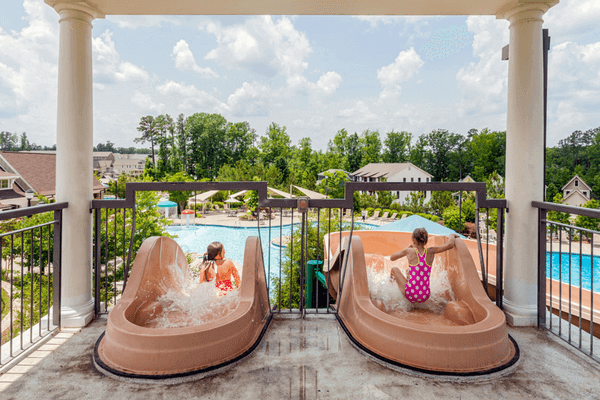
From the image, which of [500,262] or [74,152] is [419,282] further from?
[74,152]

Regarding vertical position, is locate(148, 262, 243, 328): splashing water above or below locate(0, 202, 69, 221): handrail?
below

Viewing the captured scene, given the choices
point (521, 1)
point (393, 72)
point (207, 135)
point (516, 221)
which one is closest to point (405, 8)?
point (521, 1)

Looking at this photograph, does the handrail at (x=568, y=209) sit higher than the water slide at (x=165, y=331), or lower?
higher

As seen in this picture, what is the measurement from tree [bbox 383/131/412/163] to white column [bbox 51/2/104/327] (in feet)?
121

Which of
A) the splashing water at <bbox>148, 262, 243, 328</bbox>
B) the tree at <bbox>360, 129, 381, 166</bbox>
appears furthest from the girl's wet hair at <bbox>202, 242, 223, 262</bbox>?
the tree at <bbox>360, 129, 381, 166</bbox>

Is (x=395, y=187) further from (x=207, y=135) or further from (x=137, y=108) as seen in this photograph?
(x=137, y=108)

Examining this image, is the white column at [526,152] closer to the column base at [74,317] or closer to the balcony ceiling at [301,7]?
the balcony ceiling at [301,7]

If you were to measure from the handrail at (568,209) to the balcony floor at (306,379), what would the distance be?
85 centimetres

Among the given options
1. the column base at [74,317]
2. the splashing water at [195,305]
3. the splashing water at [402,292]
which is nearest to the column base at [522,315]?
the splashing water at [402,292]

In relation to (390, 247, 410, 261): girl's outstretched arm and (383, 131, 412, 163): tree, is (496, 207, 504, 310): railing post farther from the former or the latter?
(383, 131, 412, 163): tree

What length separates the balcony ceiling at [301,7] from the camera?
2697mm

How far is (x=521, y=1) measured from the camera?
261 centimetres

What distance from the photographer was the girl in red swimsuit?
2570 mm

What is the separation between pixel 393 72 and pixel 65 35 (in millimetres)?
58630
